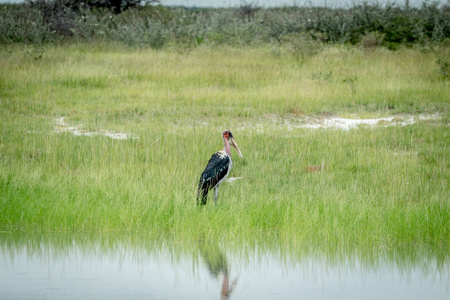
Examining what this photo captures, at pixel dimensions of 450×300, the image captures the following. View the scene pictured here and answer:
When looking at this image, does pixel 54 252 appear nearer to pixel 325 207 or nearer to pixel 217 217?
pixel 217 217

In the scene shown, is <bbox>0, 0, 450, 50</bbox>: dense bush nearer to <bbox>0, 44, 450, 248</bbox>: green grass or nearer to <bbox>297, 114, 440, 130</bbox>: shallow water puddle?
<bbox>0, 44, 450, 248</bbox>: green grass

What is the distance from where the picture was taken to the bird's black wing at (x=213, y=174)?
276 inches

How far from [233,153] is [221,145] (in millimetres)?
257

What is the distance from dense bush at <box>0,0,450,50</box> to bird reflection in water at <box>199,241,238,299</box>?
1393 centimetres

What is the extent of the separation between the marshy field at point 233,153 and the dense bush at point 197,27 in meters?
1.57

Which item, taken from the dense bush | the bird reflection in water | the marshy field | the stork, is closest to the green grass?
the marshy field

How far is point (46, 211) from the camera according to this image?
6.45 meters

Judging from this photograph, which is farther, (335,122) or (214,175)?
(335,122)

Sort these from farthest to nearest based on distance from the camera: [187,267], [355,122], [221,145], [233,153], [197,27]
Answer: [197,27] → [355,122] → [233,153] → [221,145] → [187,267]

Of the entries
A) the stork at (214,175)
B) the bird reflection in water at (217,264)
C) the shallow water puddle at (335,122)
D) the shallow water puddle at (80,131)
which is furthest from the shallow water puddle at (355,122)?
the bird reflection in water at (217,264)

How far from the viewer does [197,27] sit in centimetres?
2531

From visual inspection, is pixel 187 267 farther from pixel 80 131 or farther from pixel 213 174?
pixel 80 131

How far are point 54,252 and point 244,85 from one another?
1021 cm

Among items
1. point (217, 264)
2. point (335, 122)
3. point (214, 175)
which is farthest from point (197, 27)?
point (217, 264)
